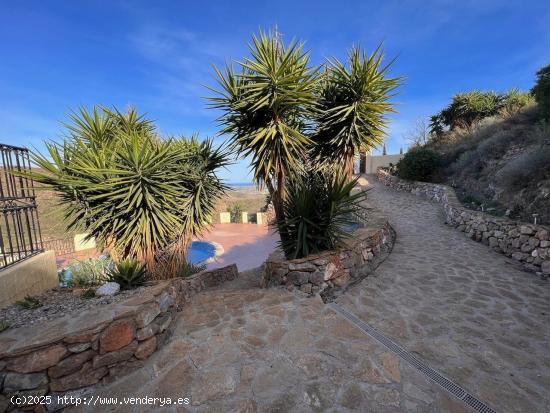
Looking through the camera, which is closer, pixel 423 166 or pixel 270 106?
pixel 270 106

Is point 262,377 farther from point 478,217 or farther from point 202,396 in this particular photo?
point 478,217

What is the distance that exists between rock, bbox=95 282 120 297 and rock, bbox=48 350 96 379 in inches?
34.2

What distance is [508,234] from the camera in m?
4.55

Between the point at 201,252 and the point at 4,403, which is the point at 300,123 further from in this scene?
the point at 201,252

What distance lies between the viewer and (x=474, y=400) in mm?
1757

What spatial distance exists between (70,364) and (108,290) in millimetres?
973

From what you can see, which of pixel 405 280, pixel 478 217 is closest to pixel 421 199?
pixel 478 217

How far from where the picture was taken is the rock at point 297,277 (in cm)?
346

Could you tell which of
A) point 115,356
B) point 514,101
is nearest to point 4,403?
→ point 115,356

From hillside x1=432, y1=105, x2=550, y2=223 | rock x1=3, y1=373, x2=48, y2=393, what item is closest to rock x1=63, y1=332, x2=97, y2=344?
rock x1=3, y1=373, x2=48, y2=393

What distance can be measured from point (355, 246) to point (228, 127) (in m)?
2.80

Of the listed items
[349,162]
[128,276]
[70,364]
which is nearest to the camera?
[70,364]

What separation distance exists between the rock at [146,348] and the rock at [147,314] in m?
0.16

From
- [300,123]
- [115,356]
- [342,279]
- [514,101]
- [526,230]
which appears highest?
[514,101]
